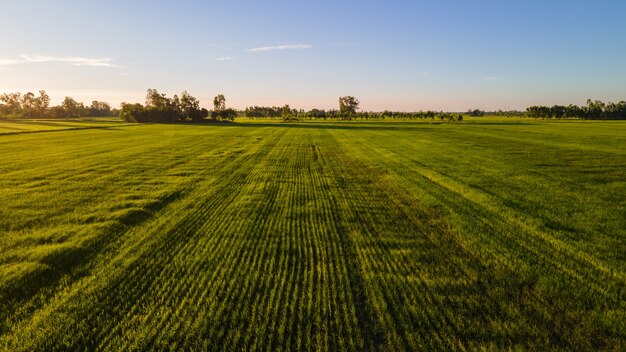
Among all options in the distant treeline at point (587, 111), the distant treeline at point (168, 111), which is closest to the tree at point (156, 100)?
the distant treeline at point (168, 111)

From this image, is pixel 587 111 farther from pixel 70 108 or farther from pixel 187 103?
pixel 70 108

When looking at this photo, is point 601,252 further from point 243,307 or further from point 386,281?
point 243,307

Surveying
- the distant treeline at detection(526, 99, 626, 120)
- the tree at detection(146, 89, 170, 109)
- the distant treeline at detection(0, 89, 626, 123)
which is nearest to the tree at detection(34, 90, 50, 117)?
the distant treeline at detection(0, 89, 626, 123)

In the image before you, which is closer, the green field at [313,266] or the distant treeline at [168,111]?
the green field at [313,266]

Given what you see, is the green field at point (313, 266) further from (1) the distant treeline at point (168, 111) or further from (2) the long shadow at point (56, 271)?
(1) the distant treeline at point (168, 111)

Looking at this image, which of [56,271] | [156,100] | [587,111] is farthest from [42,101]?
[587,111]
